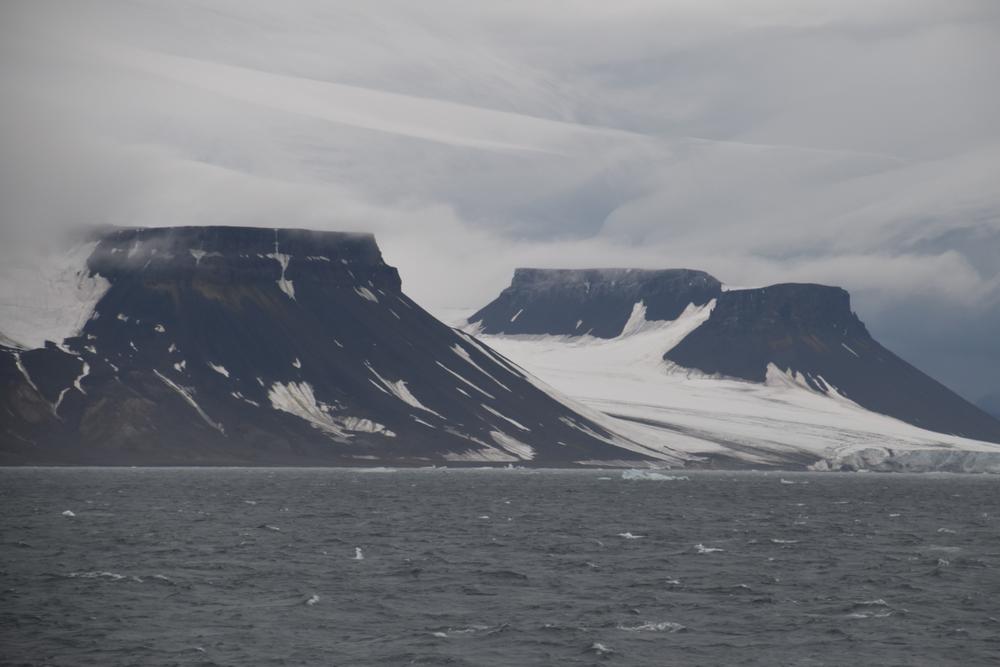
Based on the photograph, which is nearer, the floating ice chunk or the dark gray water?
the dark gray water

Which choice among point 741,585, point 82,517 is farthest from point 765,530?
point 82,517

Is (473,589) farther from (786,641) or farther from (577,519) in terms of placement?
(577,519)

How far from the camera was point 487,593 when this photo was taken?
91000 millimetres

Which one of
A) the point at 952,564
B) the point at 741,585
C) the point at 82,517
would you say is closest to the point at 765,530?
the point at 952,564

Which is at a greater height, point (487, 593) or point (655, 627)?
point (655, 627)

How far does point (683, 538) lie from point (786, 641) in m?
60.3

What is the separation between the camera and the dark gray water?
70.8 m

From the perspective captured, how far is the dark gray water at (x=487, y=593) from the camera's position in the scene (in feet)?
232

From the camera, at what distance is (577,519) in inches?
6407

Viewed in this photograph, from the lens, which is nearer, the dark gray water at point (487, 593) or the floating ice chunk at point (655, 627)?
the dark gray water at point (487, 593)

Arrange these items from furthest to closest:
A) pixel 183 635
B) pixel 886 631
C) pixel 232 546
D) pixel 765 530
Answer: pixel 765 530 < pixel 232 546 < pixel 886 631 < pixel 183 635

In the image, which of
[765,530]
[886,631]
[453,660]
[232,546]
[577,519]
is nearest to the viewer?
[453,660]

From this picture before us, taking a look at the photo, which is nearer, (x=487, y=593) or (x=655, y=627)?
(x=655, y=627)

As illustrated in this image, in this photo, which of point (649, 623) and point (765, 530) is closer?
point (649, 623)
